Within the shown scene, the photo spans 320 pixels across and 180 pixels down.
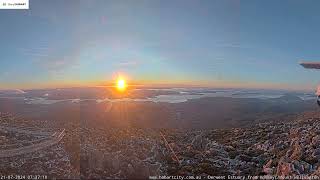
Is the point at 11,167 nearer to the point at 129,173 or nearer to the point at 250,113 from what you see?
the point at 129,173

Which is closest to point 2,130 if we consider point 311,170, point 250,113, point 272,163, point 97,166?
point 97,166

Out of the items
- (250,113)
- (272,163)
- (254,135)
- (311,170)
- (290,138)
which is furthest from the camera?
(250,113)

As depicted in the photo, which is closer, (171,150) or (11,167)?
(11,167)

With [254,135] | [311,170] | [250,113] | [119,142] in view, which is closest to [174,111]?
[250,113]

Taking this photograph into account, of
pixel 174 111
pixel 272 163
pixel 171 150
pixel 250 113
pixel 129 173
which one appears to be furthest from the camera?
pixel 174 111

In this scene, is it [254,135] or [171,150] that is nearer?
[171,150]

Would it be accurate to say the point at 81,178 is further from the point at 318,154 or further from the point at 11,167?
the point at 318,154

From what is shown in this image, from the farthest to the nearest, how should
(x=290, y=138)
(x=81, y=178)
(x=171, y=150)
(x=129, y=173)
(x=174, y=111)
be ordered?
(x=174, y=111) → (x=290, y=138) → (x=171, y=150) → (x=129, y=173) → (x=81, y=178)

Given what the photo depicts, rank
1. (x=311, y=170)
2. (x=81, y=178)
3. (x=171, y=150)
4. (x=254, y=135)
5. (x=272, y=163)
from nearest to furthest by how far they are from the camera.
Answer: (x=81, y=178), (x=311, y=170), (x=272, y=163), (x=171, y=150), (x=254, y=135)
